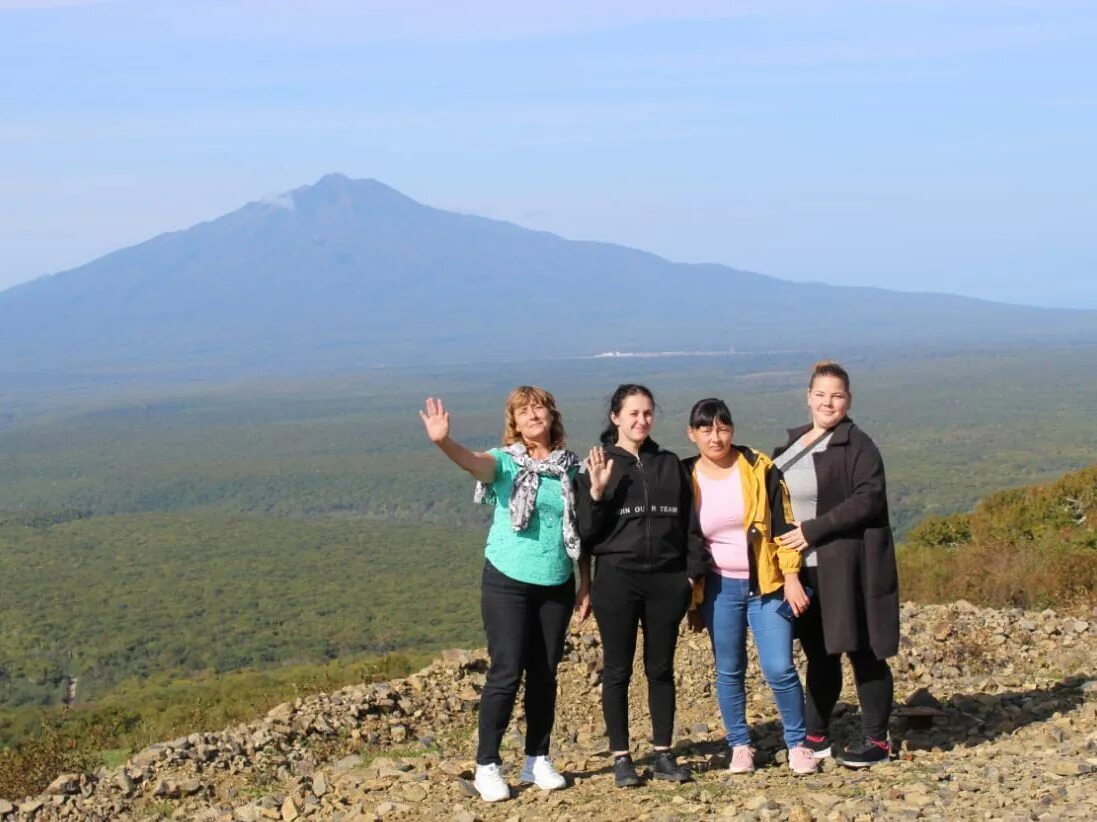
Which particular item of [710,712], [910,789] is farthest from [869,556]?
[710,712]

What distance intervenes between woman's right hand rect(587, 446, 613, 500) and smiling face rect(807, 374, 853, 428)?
3.02 ft

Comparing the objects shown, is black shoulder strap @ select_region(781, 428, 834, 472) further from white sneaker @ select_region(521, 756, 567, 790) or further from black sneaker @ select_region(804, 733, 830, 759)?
white sneaker @ select_region(521, 756, 567, 790)

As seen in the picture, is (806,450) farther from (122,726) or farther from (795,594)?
(122,726)

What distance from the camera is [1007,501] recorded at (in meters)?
17.7

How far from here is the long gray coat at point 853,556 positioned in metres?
6.00

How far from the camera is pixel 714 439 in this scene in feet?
19.3

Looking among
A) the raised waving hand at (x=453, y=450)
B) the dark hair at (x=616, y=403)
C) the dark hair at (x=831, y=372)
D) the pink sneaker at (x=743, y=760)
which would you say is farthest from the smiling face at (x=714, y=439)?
the pink sneaker at (x=743, y=760)

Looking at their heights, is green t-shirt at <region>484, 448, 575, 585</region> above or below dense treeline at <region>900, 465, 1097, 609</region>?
above

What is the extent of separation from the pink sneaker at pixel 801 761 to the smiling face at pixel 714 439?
51.7 inches

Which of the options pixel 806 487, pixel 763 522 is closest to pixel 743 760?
pixel 763 522

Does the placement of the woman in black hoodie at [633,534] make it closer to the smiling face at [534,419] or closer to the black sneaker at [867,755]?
the smiling face at [534,419]

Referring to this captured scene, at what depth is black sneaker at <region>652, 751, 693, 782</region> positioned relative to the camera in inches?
241

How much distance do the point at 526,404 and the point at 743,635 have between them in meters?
1.35

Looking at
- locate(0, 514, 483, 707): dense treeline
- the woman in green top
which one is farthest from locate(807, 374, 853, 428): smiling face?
locate(0, 514, 483, 707): dense treeline
